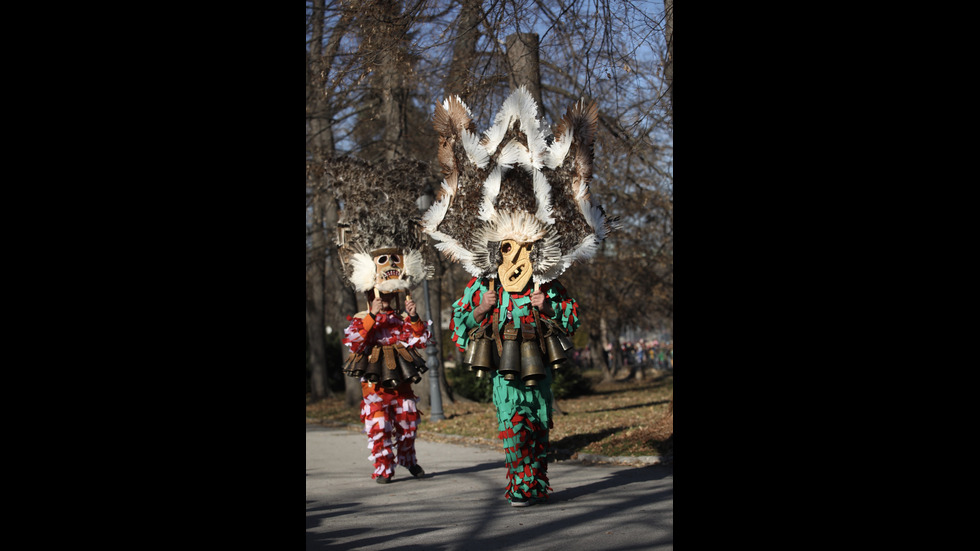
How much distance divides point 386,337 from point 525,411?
2497 mm

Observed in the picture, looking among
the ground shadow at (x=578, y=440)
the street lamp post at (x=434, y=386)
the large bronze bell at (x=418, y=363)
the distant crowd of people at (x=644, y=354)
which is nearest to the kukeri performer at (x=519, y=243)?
the large bronze bell at (x=418, y=363)

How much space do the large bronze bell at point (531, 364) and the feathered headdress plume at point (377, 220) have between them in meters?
2.54

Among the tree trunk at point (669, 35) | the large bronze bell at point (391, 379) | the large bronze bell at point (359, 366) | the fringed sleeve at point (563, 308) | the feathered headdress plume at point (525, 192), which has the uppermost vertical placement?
the tree trunk at point (669, 35)

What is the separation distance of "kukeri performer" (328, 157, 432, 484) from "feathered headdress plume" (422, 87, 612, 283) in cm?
164

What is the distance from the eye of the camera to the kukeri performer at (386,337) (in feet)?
29.8

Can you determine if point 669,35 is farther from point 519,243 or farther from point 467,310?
point 467,310

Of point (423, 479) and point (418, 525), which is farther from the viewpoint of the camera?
point (423, 479)

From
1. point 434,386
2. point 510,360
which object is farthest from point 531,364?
point 434,386

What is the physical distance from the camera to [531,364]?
716 centimetres

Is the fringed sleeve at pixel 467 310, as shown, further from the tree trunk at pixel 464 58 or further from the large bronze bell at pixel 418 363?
the tree trunk at pixel 464 58

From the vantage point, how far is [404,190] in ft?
37.3
